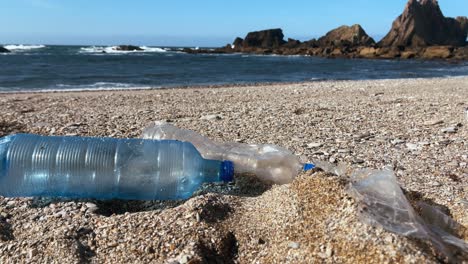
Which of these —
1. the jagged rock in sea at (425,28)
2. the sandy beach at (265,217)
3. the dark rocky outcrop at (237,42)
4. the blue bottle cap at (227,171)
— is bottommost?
the dark rocky outcrop at (237,42)

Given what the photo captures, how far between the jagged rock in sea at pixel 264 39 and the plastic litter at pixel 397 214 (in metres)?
67.7

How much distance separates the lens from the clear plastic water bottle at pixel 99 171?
266cm

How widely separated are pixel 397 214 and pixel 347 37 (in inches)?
2677

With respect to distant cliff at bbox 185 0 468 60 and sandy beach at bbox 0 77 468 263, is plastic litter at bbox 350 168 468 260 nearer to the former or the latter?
Answer: sandy beach at bbox 0 77 468 263

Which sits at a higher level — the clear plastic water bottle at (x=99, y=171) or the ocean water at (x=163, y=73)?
the clear plastic water bottle at (x=99, y=171)

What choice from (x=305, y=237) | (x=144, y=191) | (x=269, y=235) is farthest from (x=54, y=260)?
(x=305, y=237)

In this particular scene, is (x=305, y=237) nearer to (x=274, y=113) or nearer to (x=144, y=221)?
(x=144, y=221)

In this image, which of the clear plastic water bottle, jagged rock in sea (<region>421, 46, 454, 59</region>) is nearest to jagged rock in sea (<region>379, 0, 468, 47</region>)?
jagged rock in sea (<region>421, 46, 454, 59</region>)

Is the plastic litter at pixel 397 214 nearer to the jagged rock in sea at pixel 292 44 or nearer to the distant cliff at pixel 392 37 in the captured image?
the distant cliff at pixel 392 37

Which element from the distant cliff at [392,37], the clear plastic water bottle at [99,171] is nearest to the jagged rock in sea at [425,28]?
the distant cliff at [392,37]

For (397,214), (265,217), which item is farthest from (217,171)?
(397,214)

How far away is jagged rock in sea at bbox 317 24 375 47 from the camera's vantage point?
6393cm

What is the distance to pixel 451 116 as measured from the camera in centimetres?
559

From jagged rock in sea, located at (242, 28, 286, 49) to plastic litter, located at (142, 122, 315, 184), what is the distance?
66.2 metres
